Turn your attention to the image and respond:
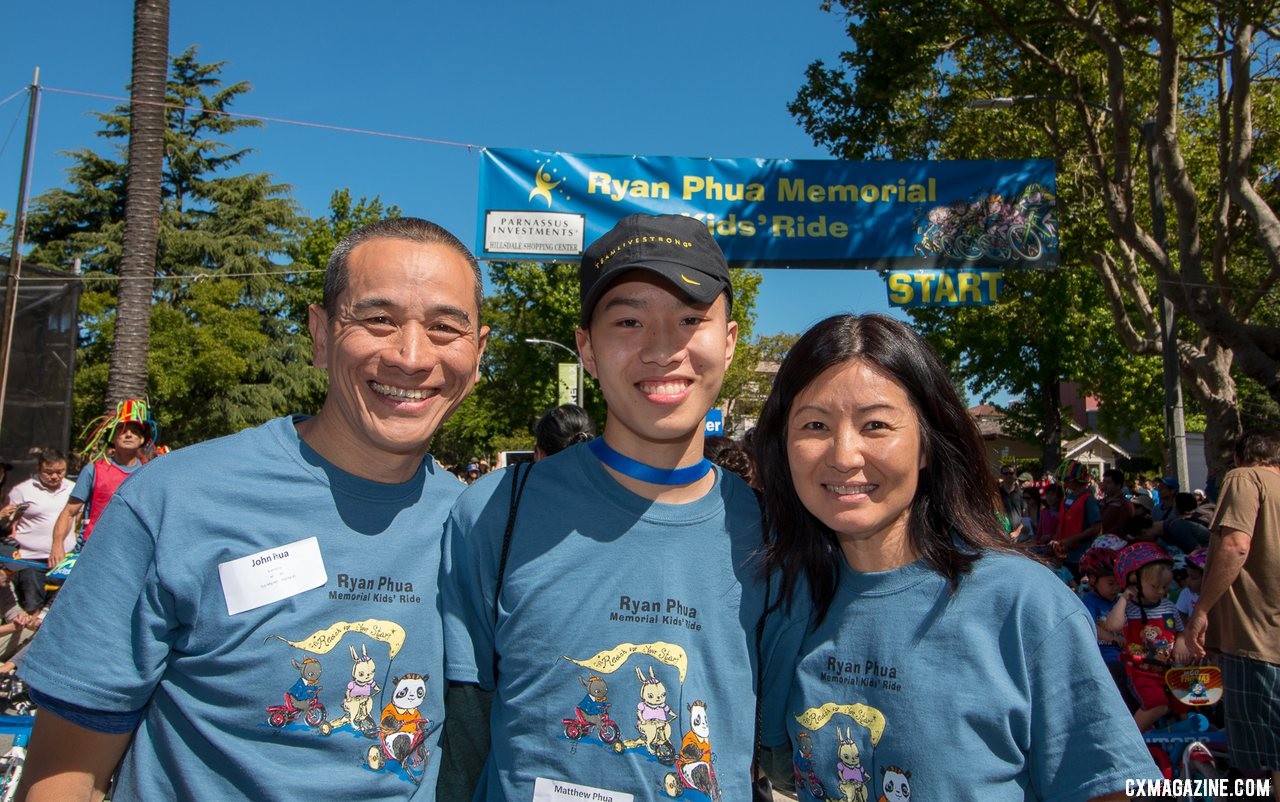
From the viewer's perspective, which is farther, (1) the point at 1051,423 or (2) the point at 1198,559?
(1) the point at 1051,423

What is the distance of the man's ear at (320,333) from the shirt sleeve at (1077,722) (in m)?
1.74

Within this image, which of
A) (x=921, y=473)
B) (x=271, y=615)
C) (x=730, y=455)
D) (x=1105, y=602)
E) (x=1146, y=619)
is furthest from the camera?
(x=1105, y=602)

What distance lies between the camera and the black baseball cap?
1899mm

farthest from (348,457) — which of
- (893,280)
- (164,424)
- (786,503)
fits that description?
(164,424)

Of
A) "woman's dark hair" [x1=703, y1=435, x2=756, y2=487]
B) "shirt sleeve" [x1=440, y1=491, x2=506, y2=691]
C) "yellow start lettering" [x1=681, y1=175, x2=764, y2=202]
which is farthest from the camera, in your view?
"yellow start lettering" [x1=681, y1=175, x2=764, y2=202]

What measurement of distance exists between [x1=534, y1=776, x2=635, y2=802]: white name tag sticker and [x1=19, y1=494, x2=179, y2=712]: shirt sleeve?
0.83 meters

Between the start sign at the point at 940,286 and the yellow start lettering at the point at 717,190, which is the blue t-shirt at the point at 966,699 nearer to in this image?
the yellow start lettering at the point at 717,190

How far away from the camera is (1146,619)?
224 inches

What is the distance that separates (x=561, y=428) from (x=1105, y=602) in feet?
13.8

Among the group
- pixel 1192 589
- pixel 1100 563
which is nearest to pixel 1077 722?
pixel 1100 563

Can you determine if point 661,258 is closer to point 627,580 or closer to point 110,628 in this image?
point 627,580

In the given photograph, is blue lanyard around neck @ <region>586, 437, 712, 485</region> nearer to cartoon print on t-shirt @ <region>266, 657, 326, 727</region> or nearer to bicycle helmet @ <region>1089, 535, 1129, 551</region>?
cartoon print on t-shirt @ <region>266, 657, 326, 727</region>

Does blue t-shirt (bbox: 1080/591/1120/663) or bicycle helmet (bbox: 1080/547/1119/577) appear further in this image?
bicycle helmet (bbox: 1080/547/1119/577)

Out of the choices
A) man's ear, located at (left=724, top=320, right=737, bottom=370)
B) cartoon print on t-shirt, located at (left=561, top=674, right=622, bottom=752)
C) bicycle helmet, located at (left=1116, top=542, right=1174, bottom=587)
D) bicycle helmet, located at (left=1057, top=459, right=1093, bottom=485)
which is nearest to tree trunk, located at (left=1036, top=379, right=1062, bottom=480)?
bicycle helmet, located at (left=1057, top=459, right=1093, bottom=485)
